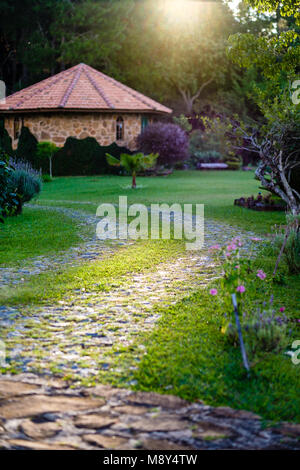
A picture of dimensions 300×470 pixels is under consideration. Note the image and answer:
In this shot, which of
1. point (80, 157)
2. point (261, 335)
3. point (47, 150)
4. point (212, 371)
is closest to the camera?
point (212, 371)

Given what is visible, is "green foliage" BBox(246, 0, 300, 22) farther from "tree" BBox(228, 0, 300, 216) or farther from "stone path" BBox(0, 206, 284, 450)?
"stone path" BBox(0, 206, 284, 450)

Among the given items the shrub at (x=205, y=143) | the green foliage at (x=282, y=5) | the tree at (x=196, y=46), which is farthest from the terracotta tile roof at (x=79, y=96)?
the green foliage at (x=282, y=5)

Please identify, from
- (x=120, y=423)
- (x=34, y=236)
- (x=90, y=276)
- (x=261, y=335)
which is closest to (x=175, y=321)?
(x=261, y=335)

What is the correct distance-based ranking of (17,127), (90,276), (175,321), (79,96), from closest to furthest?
(175,321) → (90,276) → (79,96) → (17,127)

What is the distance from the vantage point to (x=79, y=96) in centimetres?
2942

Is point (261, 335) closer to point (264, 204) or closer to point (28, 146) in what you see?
point (264, 204)

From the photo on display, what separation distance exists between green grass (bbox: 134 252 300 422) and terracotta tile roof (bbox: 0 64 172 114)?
24.5 metres

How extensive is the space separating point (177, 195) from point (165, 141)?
10683 millimetres

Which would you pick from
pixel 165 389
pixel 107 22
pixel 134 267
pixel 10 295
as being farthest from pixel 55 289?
pixel 107 22

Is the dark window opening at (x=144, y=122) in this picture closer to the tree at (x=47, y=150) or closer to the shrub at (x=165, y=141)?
A: the shrub at (x=165, y=141)

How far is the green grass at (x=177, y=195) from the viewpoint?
13.6 meters

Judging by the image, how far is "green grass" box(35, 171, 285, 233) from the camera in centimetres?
1358

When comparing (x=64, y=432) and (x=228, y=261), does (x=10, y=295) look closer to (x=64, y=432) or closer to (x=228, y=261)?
(x=228, y=261)

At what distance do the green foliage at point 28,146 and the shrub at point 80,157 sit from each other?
4.33 ft
